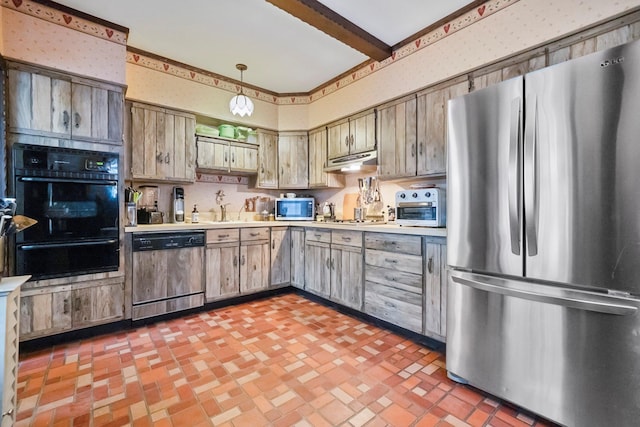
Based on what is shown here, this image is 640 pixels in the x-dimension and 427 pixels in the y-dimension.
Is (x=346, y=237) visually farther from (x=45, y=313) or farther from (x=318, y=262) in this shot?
(x=45, y=313)

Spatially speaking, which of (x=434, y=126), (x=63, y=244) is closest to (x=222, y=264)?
(x=63, y=244)

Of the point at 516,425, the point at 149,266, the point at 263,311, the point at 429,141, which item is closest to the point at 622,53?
the point at 429,141

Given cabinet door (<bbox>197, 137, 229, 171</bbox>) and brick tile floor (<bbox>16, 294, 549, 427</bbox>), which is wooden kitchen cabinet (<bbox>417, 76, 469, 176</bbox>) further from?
cabinet door (<bbox>197, 137, 229, 171</bbox>)

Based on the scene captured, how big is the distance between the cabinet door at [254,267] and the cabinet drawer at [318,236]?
55 cm

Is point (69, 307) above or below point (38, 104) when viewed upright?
below

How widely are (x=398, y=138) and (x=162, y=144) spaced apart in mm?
2631

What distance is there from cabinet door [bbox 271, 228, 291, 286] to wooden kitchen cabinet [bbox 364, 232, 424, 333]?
1.32 metres

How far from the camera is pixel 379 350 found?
2324mm

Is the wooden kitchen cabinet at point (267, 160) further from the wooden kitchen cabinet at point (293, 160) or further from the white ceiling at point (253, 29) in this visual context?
the white ceiling at point (253, 29)

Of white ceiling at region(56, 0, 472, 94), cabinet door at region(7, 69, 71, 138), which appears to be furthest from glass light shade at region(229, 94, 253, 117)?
cabinet door at region(7, 69, 71, 138)

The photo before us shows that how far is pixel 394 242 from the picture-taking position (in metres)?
2.60

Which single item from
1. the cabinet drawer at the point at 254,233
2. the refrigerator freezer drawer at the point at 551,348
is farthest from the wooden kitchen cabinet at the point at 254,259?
the refrigerator freezer drawer at the point at 551,348

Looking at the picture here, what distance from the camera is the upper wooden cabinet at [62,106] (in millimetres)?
2270

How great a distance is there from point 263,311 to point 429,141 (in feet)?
8.18
